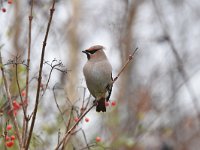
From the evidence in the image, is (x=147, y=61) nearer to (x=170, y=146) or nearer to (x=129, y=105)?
(x=129, y=105)

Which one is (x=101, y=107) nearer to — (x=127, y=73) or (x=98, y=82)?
(x=98, y=82)

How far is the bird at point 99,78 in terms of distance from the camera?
15.2 ft

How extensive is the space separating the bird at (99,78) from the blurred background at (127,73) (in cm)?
12

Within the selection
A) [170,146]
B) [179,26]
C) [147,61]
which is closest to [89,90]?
[170,146]

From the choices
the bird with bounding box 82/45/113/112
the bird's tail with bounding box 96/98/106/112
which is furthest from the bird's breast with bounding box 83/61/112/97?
the bird's tail with bounding box 96/98/106/112

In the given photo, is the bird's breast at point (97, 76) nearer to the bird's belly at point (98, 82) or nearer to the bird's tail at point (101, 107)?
the bird's belly at point (98, 82)

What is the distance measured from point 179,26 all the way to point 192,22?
10.2 inches

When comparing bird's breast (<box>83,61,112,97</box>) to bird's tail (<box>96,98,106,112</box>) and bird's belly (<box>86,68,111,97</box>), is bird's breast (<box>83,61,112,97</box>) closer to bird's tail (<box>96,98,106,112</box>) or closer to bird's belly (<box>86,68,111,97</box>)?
bird's belly (<box>86,68,111,97</box>)

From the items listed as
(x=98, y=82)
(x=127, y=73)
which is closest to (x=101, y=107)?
(x=98, y=82)

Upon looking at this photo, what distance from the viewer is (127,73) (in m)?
11.1

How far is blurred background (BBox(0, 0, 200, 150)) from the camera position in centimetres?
436

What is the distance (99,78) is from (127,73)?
21.3 ft

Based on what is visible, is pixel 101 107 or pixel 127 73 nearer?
pixel 101 107

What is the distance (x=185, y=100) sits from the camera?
30.7 feet
